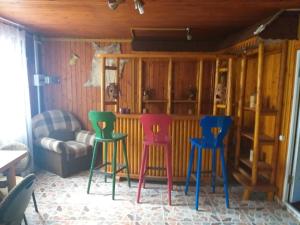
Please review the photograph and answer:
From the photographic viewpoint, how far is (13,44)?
305 centimetres

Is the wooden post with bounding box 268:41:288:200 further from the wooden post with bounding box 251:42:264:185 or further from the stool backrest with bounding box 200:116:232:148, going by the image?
the stool backrest with bounding box 200:116:232:148

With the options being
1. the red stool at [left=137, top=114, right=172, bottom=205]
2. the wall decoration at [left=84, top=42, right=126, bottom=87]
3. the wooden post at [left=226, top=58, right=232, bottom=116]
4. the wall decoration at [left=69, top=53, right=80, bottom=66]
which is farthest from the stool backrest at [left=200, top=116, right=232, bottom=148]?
the wall decoration at [left=69, top=53, right=80, bottom=66]

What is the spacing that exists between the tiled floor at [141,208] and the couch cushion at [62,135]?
0.96m

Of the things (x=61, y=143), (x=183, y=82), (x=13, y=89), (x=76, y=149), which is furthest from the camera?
(x=183, y=82)

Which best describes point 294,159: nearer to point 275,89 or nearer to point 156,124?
point 275,89

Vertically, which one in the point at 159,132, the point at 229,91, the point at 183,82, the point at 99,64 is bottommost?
the point at 159,132

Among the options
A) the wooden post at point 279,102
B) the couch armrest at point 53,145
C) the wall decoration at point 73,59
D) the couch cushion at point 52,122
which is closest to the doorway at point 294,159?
the wooden post at point 279,102

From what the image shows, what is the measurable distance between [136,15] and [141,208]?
2.26 metres

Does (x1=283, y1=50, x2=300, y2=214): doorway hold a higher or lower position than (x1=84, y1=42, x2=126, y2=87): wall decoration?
lower

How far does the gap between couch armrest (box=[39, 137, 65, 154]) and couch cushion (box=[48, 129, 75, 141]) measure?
0.97ft

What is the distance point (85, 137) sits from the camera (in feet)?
13.0

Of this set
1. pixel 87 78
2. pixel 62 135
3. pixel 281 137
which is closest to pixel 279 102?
pixel 281 137

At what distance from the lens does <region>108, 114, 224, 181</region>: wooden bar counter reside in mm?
3121

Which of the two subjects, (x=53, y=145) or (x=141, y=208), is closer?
(x=141, y=208)
